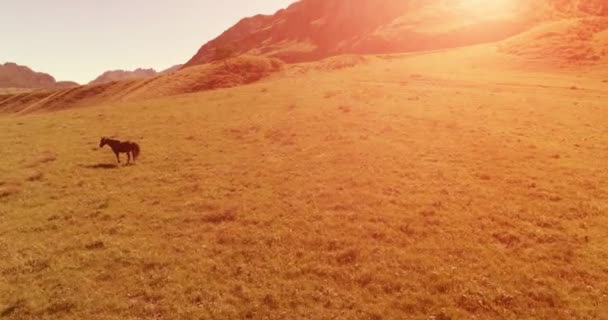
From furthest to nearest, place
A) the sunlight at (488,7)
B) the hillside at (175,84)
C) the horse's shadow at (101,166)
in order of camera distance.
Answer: the sunlight at (488,7) < the hillside at (175,84) < the horse's shadow at (101,166)

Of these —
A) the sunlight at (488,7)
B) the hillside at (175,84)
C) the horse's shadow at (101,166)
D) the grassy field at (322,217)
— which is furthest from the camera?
the sunlight at (488,7)

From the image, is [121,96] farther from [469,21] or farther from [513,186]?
[469,21]

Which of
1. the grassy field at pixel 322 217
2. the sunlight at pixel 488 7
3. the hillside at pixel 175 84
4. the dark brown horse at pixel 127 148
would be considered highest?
the sunlight at pixel 488 7

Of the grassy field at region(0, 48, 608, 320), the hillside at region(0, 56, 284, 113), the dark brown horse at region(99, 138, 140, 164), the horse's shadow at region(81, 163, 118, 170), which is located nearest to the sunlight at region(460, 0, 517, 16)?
the hillside at region(0, 56, 284, 113)

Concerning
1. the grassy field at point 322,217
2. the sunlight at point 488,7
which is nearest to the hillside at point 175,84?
the grassy field at point 322,217

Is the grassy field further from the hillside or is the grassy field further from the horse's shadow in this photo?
the hillside

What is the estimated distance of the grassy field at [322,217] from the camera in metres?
16.5

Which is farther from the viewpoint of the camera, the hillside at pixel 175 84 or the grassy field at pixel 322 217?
the hillside at pixel 175 84

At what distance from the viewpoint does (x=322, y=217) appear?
2258cm

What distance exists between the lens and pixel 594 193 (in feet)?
80.5

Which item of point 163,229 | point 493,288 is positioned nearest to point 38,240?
point 163,229

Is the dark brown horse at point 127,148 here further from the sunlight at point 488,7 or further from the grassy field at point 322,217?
the sunlight at point 488,7

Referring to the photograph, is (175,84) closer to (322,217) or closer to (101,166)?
(101,166)

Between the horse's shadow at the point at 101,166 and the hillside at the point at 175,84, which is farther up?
the hillside at the point at 175,84
